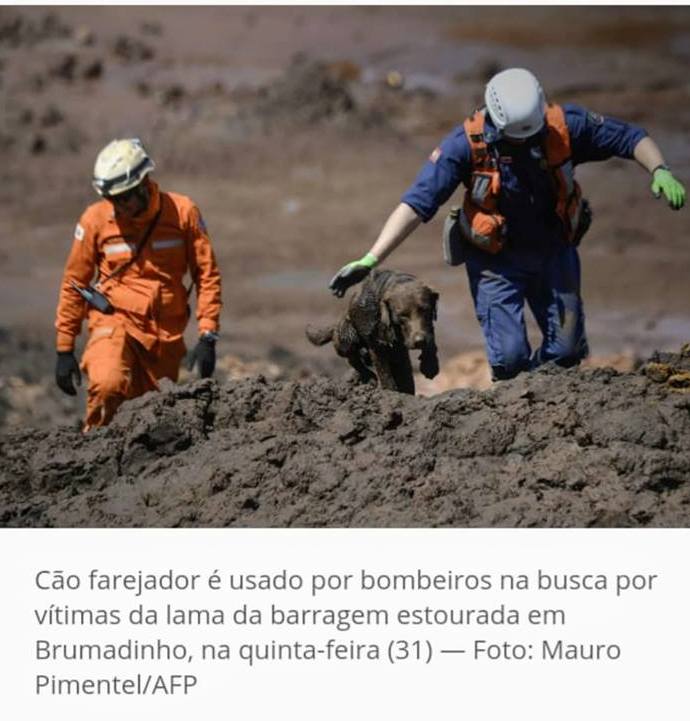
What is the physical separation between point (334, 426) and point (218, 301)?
1.32 metres

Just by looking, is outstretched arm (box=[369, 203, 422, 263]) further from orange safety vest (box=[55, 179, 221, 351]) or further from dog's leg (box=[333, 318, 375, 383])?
orange safety vest (box=[55, 179, 221, 351])

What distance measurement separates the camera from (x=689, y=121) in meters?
16.9

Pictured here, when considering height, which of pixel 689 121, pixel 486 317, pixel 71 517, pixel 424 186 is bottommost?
pixel 71 517

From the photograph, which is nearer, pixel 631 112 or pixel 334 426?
pixel 334 426

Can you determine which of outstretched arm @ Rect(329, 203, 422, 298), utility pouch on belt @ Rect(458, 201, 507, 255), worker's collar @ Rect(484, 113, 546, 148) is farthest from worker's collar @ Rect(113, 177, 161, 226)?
worker's collar @ Rect(484, 113, 546, 148)

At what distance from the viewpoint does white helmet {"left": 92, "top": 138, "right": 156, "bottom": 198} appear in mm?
7809

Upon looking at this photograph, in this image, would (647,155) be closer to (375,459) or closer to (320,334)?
(320,334)

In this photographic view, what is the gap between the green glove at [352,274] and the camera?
7.24 m

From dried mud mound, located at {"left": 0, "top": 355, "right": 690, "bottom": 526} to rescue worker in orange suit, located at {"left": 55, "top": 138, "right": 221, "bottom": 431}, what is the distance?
0.60m

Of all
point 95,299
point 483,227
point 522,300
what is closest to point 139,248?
point 95,299

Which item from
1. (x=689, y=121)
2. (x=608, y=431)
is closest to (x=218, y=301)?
(x=608, y=431)

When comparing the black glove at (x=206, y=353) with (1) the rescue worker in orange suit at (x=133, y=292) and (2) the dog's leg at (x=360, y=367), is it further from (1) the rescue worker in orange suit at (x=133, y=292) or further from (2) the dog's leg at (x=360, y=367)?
(2) the dog's leg at (x=360, y=367)

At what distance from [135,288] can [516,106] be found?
199cm

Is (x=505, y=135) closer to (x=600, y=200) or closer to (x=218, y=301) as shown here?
(x=218, y=301)
